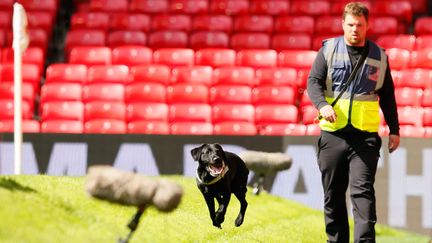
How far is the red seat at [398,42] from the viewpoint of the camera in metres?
15.2

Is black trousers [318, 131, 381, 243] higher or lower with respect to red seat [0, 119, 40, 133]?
higher

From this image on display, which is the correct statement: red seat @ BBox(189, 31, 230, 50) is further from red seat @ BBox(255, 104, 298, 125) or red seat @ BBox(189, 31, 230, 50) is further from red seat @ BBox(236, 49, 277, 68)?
red seat @ BBox(255, 104, 298, 125)

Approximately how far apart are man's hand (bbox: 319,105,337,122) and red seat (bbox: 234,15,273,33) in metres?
9.51

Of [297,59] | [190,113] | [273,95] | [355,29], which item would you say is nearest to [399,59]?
[297,59]

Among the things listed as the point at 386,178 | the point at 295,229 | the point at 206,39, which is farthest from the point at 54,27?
the point at 295,229

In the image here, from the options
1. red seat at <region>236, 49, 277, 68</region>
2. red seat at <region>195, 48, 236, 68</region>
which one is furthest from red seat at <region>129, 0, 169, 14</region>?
red seat at <region>236, 49, 277, 68</region>

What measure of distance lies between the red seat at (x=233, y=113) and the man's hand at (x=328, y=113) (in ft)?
22.3

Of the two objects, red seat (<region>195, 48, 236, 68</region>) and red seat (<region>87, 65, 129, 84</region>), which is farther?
red seat (<region>195, 48, 236, 68</region>)

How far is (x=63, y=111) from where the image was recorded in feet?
43.9

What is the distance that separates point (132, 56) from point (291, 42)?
2486 millimetres

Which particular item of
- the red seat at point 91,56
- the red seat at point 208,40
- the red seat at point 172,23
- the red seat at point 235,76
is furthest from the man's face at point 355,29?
the red seat at point 172,23

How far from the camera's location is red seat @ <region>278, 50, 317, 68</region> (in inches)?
582

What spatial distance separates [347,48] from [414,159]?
18.5 feet

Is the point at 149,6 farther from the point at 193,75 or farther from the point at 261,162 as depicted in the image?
the point at 261,162
